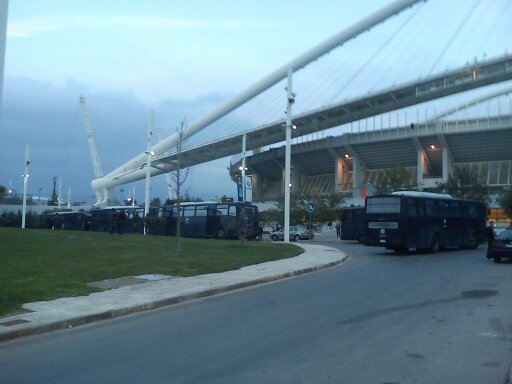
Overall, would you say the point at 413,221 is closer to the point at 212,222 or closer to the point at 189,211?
the point at 212,222

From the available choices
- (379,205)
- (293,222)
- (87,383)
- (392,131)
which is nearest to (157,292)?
(87,383)

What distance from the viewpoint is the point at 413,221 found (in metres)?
28.5

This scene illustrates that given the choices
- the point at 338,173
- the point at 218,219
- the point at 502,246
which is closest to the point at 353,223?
the point at 218,219

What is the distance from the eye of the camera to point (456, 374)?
7.21 metres

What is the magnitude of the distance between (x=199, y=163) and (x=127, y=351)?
74.9 m

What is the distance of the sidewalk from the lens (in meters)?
10.5

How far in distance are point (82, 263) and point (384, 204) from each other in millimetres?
15271

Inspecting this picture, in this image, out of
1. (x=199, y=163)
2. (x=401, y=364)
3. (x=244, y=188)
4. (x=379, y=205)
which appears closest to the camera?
(x=401, y=364)

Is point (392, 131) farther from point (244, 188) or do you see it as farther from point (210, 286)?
point (210, 286)

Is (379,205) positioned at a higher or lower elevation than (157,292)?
higher

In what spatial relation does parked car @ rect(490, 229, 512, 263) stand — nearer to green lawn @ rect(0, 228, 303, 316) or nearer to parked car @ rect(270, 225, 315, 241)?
green lawn @ rect(0, 228, 303, 316)

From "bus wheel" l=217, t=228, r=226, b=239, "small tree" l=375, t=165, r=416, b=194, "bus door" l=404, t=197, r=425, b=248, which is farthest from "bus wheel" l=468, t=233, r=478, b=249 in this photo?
"small tree" l=375, t=165, r=416, b=194

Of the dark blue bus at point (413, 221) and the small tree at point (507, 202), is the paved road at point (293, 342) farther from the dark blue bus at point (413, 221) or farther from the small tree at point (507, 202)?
the small tree at point (507, 202)

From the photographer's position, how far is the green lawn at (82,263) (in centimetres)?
1379
